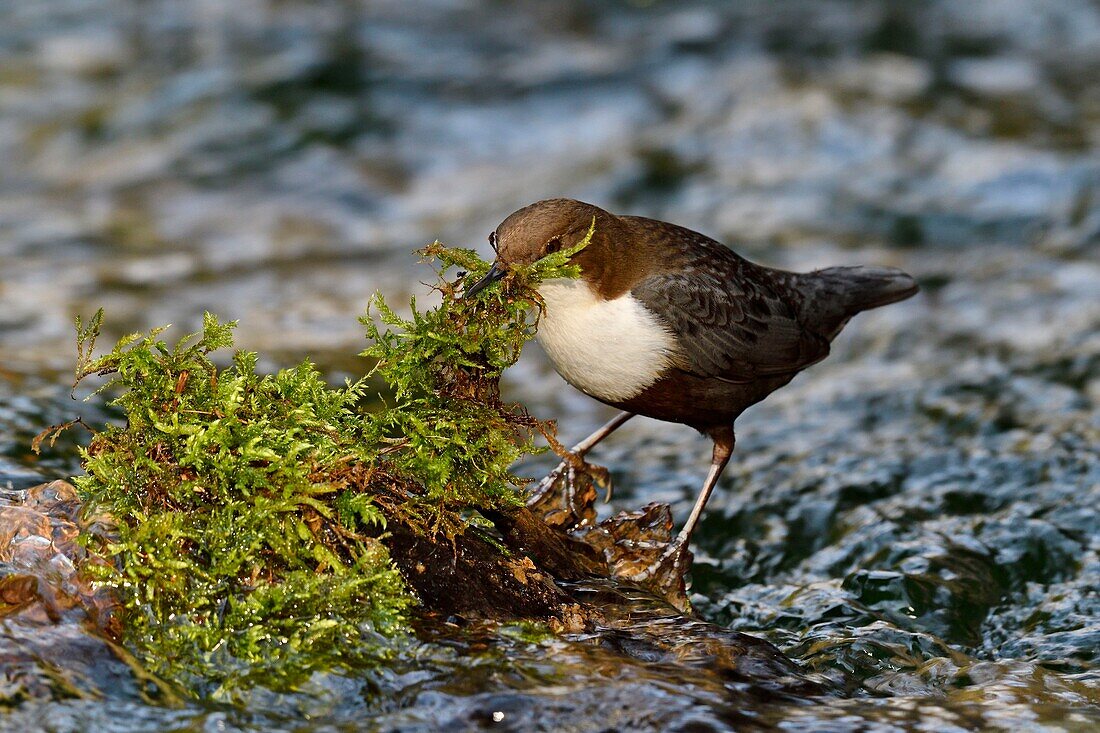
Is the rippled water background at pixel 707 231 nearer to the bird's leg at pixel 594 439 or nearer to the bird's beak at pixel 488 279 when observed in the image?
the bird's leg at pixel 594 439

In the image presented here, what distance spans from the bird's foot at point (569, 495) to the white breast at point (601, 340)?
255 millimetres

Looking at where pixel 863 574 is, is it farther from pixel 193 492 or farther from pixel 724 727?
pixel 193 492

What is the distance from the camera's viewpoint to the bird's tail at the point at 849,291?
4754mm

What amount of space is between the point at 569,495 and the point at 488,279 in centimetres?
92

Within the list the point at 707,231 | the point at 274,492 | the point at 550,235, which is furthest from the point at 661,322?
the point at 707,231

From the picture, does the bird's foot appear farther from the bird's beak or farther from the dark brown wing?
the bird's beak

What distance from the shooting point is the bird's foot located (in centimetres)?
369

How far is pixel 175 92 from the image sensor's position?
345 inches

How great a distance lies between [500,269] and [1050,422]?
10.4 feet

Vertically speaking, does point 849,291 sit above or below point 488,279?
above

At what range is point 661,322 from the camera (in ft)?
12.7

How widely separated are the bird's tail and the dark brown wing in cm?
18

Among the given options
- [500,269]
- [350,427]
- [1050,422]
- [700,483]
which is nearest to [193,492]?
[350,427]

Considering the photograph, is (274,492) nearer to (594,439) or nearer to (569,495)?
(569,495)
